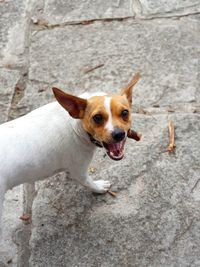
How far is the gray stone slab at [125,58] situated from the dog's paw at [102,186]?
83cm

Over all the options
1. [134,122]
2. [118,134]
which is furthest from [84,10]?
[118,134]

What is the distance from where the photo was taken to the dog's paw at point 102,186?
350 cm

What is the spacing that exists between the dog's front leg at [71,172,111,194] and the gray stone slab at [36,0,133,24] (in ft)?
6.32

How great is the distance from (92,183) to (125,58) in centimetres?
144

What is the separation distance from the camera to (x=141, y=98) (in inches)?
162

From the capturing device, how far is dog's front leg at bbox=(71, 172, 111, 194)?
10.9ft

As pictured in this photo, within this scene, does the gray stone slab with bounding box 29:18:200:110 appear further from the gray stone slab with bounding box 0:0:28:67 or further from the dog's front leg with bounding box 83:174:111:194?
the dog's front leg with bounding box 83:174:111:194

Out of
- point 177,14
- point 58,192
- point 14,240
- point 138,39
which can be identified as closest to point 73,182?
point 58,192

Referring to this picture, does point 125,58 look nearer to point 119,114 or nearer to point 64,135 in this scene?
point 64,135

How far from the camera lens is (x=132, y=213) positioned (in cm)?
345

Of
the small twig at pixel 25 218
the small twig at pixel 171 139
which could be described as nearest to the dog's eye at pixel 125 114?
the small twig at pixel 171 139

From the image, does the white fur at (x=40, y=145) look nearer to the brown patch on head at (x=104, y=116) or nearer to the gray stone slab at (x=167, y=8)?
the brown patch on head at (x=104, y=116)

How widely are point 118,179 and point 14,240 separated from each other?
853mm

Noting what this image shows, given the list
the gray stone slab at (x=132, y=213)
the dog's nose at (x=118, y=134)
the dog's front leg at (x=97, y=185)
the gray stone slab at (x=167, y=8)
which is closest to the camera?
the dog's nose at (x=118, y=134)
